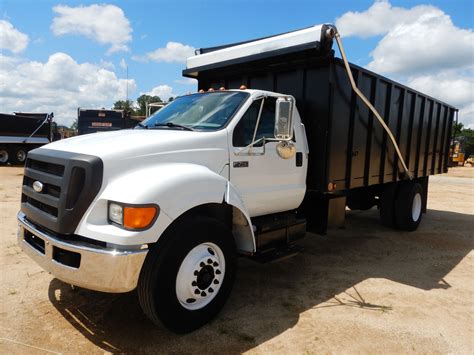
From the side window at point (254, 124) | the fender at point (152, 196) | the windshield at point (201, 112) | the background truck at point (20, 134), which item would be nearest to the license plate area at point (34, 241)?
the fender at point (152, 196)

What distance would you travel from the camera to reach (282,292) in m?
4.19

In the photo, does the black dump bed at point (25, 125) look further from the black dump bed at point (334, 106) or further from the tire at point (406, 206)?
the tire at point (406, 206)

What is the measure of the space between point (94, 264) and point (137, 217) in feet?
1.57

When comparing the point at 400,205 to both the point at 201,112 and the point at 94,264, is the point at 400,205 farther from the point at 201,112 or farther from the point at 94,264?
the point at 94,264

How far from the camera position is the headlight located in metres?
2.72

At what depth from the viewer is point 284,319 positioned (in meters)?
3.56

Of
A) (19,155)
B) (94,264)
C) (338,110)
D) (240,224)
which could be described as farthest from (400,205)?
(19,155)

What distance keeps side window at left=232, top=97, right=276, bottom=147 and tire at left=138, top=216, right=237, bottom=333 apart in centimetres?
96

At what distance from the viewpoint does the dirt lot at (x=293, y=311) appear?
310 centimetres

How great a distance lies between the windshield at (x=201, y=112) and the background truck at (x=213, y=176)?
0.8 inches

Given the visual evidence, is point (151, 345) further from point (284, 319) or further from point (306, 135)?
point (306, 135)

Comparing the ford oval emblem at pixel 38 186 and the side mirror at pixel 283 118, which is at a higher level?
the side mirror at pixel 283 118

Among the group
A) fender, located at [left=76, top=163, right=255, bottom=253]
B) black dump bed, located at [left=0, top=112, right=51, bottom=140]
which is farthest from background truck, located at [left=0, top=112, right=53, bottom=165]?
fender, located at [left=76, top=163, right=255, bottom=253]

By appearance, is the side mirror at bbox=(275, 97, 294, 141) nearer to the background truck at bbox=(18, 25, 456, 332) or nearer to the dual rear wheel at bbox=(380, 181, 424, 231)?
the background truck at bbox=(18, 25, 456, 332)
